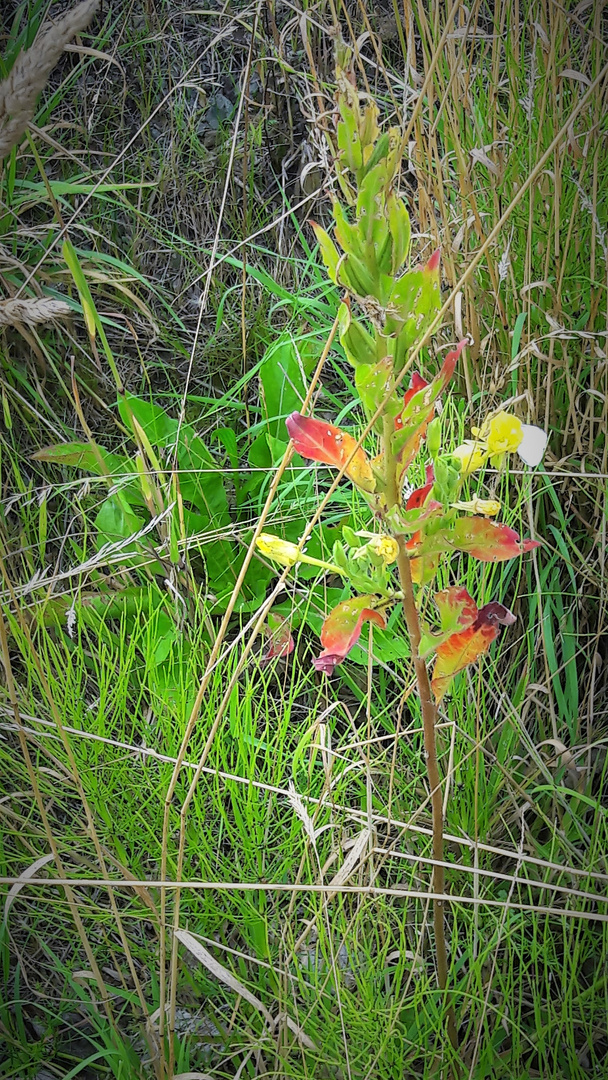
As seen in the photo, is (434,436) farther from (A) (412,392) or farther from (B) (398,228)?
(B) (398,228)

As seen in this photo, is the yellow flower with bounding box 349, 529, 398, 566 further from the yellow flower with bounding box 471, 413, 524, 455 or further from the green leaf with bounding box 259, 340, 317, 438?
the green leaf with bounding box 259, 340, 317, 438

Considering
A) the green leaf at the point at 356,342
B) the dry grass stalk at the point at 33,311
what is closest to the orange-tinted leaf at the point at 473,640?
the green leaf at the point at 356,342

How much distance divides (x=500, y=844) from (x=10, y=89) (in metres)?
0.99

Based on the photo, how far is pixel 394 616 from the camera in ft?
3.87

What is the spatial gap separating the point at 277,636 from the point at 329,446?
0.38 meters

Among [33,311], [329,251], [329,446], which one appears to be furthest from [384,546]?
[33,311]

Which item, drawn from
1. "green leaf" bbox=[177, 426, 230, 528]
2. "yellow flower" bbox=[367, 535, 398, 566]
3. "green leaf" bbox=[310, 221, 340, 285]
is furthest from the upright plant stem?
"green leaf" bbox=[177, 426, 230, 528]

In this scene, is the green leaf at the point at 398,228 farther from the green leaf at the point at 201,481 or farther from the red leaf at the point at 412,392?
the green leaf at the point at 201,481

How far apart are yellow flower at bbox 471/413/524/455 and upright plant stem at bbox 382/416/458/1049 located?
8cm

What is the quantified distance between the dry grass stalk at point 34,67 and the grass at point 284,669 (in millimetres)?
318

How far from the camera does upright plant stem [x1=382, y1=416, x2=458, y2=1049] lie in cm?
67

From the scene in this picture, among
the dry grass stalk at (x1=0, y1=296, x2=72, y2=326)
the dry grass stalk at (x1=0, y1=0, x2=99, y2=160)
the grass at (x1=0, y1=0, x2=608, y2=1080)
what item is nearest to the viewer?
the dry grass stalk at (x1=0, y1=0, x2=99, y2=160)

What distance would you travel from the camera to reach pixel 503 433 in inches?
26.8

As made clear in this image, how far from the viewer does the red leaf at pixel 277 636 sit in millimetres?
892
